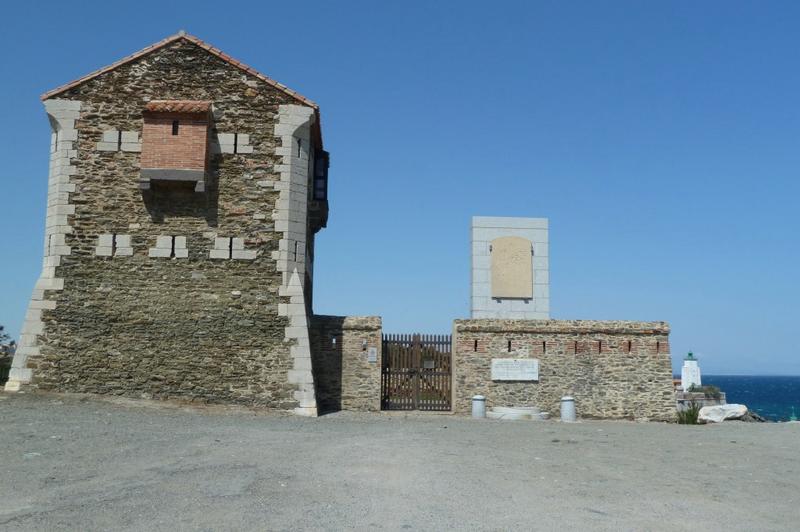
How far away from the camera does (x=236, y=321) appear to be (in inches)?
609

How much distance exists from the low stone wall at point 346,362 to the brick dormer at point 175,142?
15.4ft

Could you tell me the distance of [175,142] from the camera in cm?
1545

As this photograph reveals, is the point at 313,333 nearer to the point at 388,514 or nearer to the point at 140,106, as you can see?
the point at 140,106

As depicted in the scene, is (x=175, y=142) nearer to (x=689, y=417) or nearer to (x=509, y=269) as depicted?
(x=509, y=269)

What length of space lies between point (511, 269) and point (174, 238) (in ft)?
29.5

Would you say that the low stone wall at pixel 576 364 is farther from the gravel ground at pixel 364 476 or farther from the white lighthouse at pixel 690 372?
the white lighthouse at pixel 690 372

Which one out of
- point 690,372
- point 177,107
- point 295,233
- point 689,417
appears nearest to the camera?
point 177,107

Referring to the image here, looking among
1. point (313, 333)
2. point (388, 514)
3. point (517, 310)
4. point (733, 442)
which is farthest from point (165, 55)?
point (733, 442)

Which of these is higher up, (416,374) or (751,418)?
(416,374)

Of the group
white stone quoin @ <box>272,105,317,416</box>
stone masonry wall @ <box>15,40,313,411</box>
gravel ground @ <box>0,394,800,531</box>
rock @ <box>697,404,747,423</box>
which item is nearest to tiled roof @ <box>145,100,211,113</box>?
stone masonry wall @ <box>15,40,313,411</box>

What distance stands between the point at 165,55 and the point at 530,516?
1367cm

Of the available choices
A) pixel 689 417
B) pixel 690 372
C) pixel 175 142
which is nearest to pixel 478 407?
pixel 689 417

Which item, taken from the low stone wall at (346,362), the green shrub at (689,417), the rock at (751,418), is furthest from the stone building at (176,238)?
the rock at (751,418)

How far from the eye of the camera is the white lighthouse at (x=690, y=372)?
42.4m
